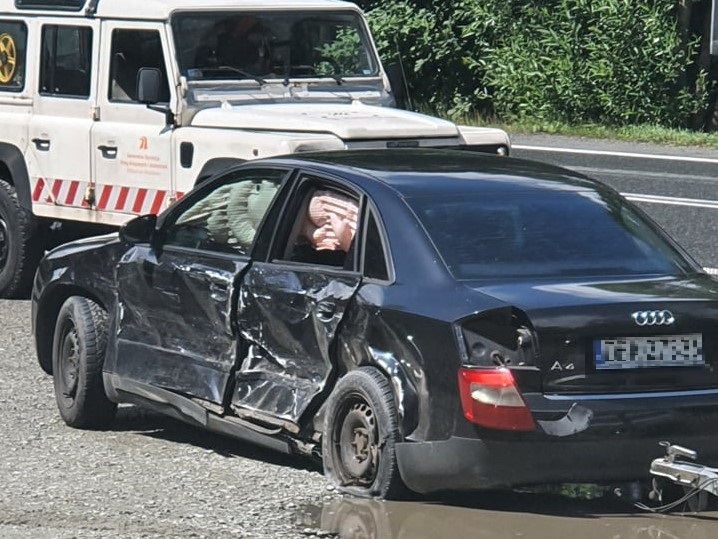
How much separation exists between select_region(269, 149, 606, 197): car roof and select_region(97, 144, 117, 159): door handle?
435 cm

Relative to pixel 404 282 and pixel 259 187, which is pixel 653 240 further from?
pixel 259 187

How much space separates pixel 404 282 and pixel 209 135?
4.64 meters

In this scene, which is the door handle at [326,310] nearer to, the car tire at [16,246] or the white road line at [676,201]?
the car tire at [16,246]

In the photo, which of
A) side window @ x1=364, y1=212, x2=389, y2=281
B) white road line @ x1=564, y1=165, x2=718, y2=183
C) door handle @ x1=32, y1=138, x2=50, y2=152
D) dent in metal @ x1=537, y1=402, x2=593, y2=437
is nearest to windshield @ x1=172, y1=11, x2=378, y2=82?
door handle @ x1=32, y1=138, x2=50, y2=152

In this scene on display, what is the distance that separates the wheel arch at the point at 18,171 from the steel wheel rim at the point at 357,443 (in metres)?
6.53

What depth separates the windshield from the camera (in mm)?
12188

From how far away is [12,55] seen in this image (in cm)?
1355

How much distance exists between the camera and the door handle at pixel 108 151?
12.4 m

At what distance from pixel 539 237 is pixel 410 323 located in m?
0.76

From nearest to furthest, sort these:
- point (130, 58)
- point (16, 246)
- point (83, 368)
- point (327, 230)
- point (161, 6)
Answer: point (327, 230) < point (83, 368) < point (161, 6) < point (130, 58) < point (16, 246)

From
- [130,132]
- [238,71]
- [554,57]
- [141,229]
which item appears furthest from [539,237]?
[554,57]

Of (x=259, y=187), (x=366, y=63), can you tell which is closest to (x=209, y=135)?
(x=366, y=63)

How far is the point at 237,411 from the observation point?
784 centimetres

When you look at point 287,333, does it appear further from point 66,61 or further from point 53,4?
point 53,4
